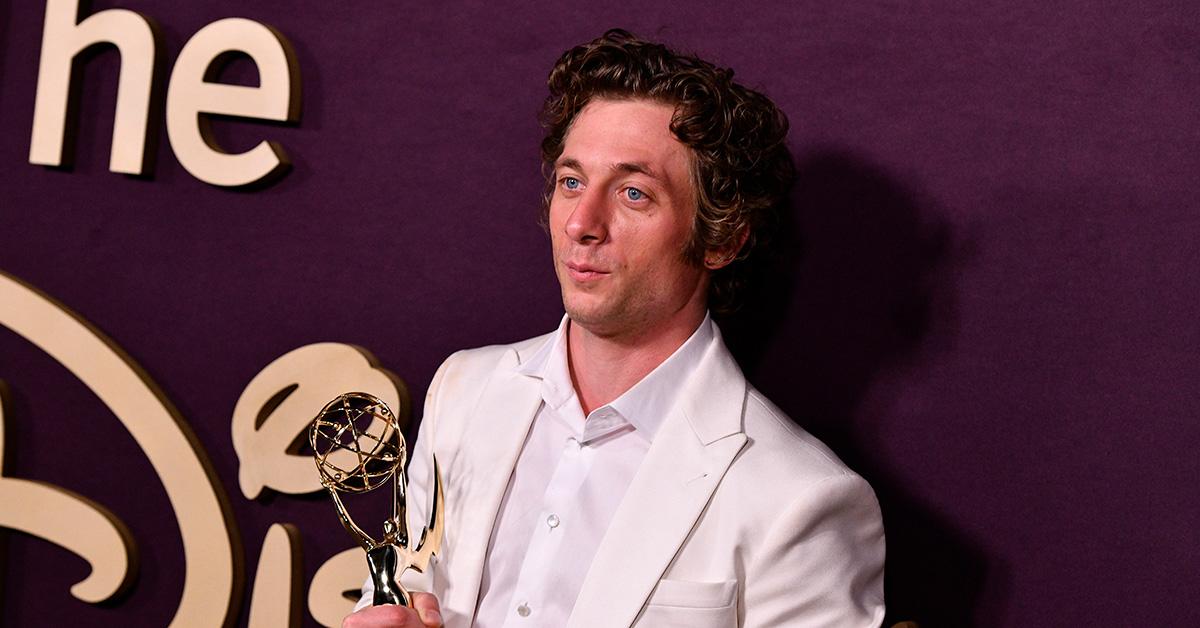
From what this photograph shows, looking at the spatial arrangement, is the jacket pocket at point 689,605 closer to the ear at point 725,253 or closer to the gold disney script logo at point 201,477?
the ear at point 725,253

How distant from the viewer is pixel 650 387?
1506 mm

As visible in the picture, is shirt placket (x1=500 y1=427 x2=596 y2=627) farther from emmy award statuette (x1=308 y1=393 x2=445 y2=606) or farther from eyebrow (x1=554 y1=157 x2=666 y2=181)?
eyebrow (x1=554 y1=157 x2=666 y2=181)

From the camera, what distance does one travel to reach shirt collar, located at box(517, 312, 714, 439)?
4.92 feet

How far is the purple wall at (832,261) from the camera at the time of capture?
60.9 inches

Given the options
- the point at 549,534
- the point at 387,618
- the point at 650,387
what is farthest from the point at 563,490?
the point at 387,618

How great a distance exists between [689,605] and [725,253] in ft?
1.46

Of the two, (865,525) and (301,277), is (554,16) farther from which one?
(865,525)

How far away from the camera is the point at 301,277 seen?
1.93 metres

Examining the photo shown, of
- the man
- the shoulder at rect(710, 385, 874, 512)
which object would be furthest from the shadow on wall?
the shoulder at rect(710, 385, 874, 512)

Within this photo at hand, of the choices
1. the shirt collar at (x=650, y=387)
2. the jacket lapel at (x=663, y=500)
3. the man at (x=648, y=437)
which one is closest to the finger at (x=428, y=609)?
the man at (x=648, y=437)

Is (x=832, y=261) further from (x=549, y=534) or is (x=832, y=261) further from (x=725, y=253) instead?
(x=549, y=534)

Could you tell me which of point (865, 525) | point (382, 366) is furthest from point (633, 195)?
point (382, 366)

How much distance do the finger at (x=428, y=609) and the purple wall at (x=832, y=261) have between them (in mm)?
494

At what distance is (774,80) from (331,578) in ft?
3.29
